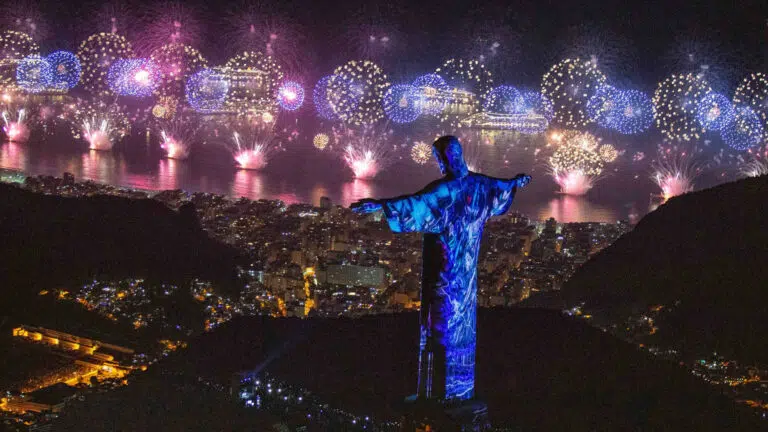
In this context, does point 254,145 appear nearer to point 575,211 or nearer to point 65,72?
point 575,211

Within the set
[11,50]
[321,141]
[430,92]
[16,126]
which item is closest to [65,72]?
[11,50]

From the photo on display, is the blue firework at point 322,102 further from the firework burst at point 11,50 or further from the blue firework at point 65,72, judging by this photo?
the firework burst at point 11,50

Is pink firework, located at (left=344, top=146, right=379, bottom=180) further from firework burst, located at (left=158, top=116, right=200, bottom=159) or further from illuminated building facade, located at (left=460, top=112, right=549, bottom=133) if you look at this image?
illuminated building facade, located at (left=460, top=112, right=549, bottom=133)

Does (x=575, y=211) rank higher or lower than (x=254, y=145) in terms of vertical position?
lower

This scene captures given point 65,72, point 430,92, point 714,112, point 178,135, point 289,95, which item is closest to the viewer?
point 178,135

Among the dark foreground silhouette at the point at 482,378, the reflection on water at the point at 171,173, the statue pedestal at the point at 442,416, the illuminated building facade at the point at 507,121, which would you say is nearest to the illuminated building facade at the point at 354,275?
the dark foreground silhouette at the point at 482,378

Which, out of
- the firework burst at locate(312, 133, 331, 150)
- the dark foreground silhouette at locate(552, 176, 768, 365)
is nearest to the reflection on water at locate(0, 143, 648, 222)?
the firework burst at locate(312, 133, 331, 150)

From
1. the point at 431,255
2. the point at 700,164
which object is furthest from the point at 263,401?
the point at 700,164
